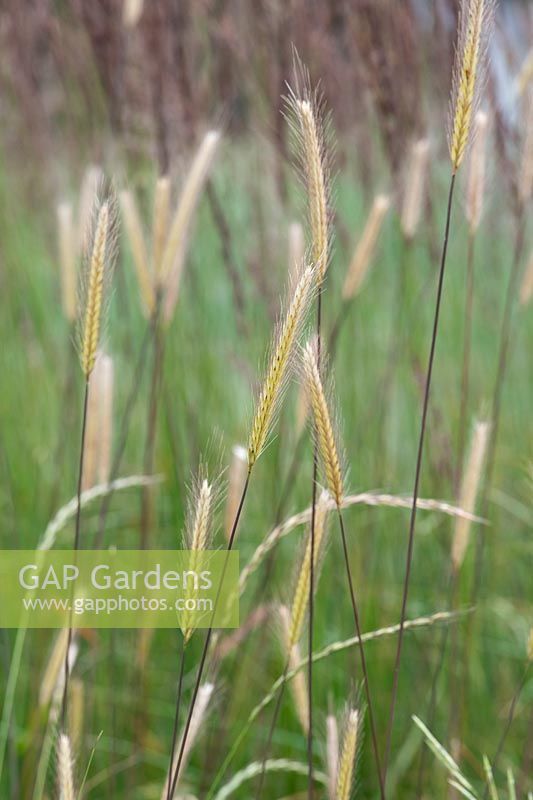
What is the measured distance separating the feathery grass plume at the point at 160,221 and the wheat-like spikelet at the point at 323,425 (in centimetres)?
44

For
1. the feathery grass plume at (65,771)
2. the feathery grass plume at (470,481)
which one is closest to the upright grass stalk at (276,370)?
the feathery grass plume at (65,771)

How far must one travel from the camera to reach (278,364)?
26.5 inches

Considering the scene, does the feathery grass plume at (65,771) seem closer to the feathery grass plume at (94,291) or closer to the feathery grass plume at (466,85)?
the feathery grass plume at (94,291)

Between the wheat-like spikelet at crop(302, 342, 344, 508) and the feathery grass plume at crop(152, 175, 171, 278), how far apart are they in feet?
1.44

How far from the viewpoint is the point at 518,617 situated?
1725 millimetres

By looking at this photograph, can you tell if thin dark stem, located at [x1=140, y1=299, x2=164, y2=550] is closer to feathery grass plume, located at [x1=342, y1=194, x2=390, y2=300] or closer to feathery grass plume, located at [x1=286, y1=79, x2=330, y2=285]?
feathery grass plume, located at [x1=342, y1=194, x2=390, y2=300]

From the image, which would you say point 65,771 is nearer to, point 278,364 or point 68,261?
point 278,364

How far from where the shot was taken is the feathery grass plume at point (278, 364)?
0.67 metres

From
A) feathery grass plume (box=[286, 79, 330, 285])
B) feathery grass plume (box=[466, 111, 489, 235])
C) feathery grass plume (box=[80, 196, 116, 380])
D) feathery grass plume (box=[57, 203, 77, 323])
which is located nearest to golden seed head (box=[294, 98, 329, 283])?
feathery grass plume (box=[286, 79, 330, 285])

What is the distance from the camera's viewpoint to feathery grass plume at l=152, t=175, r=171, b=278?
1.12 metres

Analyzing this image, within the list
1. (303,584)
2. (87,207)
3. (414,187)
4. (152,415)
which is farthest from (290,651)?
(414,187)

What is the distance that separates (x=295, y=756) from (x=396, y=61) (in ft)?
3.53

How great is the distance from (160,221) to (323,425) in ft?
1.59

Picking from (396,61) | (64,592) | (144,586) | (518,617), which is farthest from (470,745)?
(396,61)
